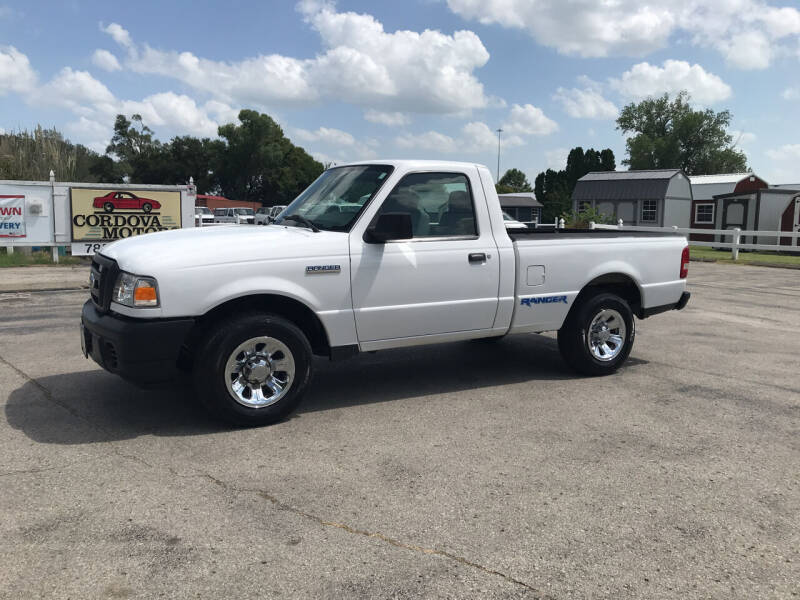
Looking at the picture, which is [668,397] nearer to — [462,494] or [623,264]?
[623,264]

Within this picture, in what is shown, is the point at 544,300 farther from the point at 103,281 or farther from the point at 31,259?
the point at 31,259

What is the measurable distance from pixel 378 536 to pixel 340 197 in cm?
315

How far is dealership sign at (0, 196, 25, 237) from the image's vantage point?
17078mm

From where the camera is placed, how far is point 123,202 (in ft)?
59.3

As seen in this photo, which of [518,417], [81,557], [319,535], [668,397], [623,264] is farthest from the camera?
[623,264]

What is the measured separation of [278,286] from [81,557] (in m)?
2.29

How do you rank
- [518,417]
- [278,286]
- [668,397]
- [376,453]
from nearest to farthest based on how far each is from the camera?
1. [376,453]
2. [278,286]
3. [518,417]
4. [668,397]

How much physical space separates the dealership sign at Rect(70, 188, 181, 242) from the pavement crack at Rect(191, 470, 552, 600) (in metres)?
15.5

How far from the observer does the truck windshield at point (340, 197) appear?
18.2 ft

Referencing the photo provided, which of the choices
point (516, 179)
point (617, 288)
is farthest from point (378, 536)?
point (516, 179)

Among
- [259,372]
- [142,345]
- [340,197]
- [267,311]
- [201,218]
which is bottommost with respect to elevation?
[259,372]

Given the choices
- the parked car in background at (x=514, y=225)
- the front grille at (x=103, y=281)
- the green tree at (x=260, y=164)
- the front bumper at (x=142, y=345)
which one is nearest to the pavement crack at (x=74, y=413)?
the front bumper at (x=142, y=345)

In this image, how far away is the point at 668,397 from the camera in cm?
595

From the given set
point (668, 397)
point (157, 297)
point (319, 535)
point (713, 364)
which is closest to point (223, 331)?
point (157, 297)
